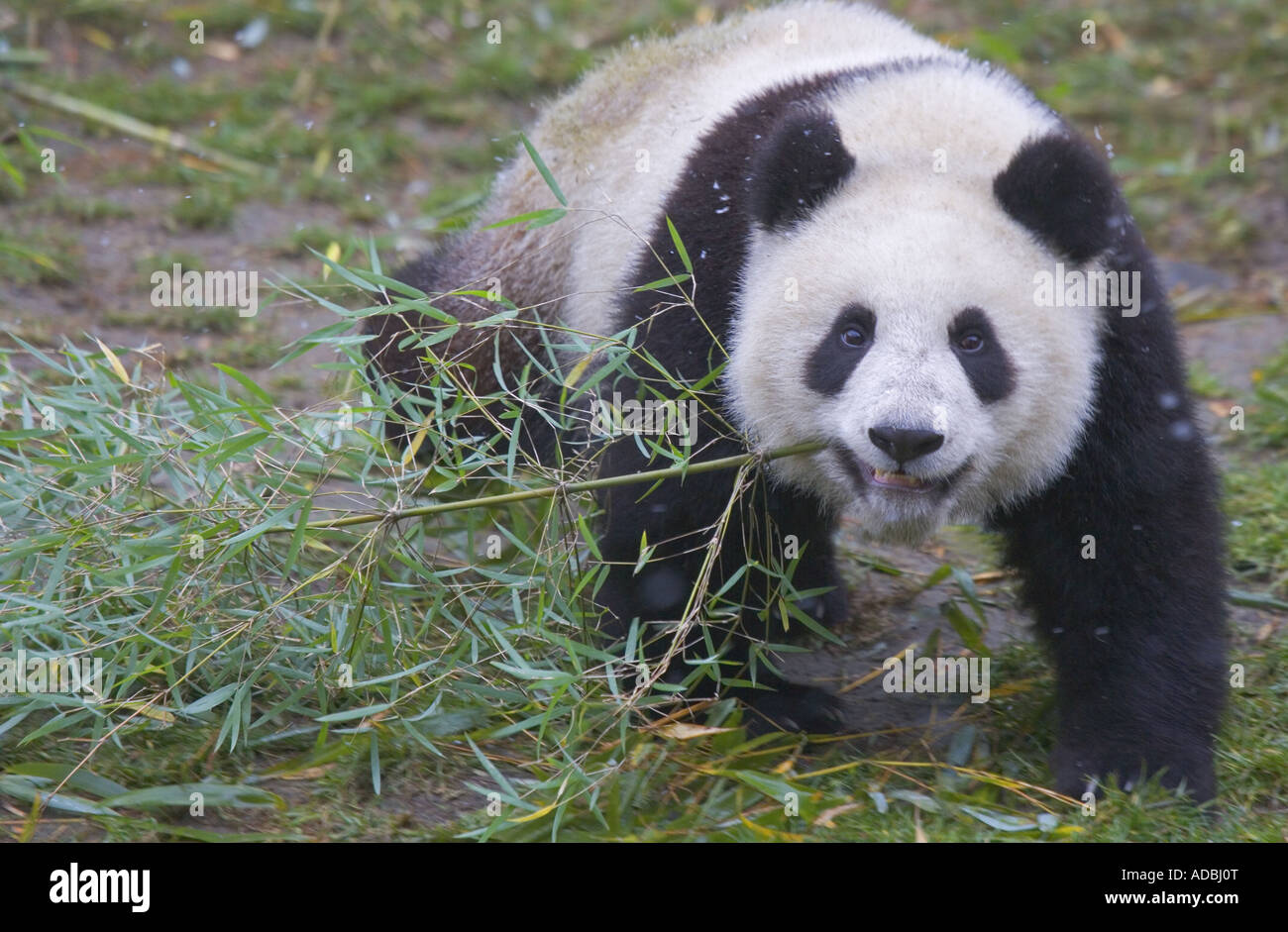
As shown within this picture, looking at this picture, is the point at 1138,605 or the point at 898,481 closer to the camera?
the point at 898,481

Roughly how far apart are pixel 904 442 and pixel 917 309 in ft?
1.23

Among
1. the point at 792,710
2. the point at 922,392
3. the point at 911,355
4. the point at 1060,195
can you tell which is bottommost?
the point at 792,710


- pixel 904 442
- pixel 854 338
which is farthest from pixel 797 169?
pixel 904 442

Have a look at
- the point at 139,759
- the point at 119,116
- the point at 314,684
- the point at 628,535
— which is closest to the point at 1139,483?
the point at 628,535

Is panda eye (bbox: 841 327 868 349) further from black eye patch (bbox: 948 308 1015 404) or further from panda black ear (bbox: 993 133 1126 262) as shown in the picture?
panda black ear (bbox: 993 133 1126 262)

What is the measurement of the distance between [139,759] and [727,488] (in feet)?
5.66

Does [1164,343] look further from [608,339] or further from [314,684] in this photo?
[314,684]

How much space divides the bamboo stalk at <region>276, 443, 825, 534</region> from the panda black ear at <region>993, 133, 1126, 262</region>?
2.67 feet

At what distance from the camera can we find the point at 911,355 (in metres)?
3.49

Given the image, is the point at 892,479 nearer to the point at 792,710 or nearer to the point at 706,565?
the point at 706,565

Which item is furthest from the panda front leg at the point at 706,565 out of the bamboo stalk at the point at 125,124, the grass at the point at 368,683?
the bamboo stalk at the point at 125,124

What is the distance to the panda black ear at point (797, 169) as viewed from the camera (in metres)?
3.75

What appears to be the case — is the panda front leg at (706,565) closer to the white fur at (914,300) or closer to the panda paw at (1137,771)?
the white fur at (914,300)

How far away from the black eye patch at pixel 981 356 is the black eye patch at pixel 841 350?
0.21 m
